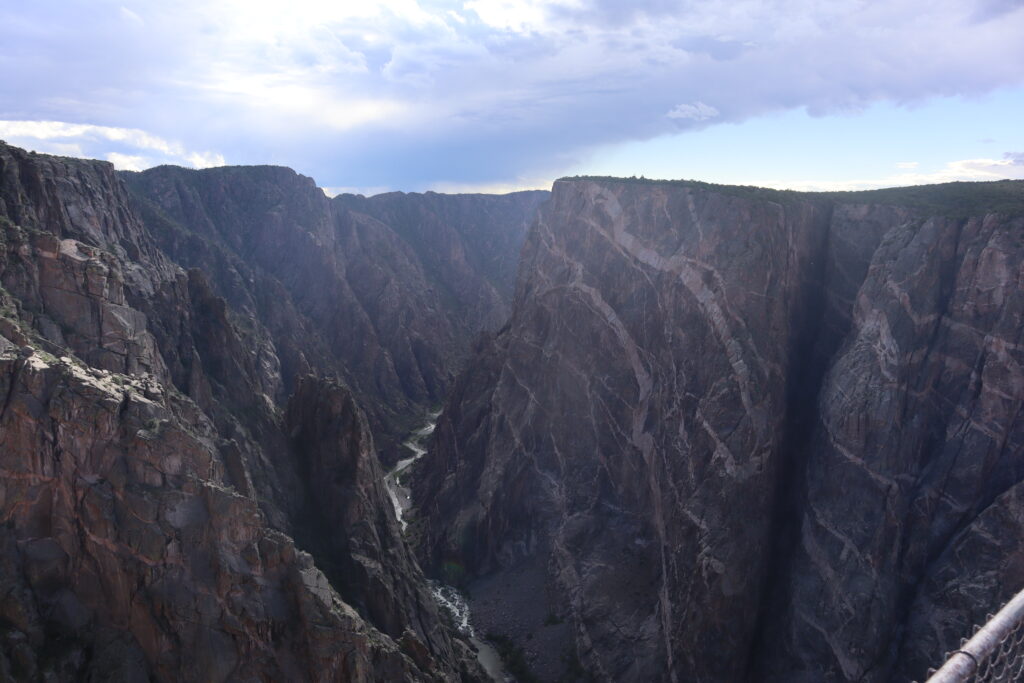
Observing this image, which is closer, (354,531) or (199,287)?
(354,531)

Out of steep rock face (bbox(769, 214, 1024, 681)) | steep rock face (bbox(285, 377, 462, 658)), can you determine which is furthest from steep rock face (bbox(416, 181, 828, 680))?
steep rock face (bbox(285, 377, 462, 658))

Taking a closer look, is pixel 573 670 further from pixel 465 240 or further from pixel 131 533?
pixel 465 240

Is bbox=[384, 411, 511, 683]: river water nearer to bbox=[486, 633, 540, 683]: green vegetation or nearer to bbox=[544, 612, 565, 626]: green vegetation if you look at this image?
bbox=[486, 633, 540, 683]: green vegetation

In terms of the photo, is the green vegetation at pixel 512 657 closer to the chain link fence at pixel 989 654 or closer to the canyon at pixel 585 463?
the canyon at pixel 585 463

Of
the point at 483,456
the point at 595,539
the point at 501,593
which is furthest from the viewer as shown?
the point at 483,456

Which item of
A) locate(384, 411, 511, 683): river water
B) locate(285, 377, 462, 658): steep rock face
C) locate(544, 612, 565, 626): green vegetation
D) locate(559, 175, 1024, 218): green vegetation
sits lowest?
locate(384, 411, 511, 683): river water

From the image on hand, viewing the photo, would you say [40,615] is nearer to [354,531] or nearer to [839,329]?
[354,531]

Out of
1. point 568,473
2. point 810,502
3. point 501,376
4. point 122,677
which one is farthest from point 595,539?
point 122,677
